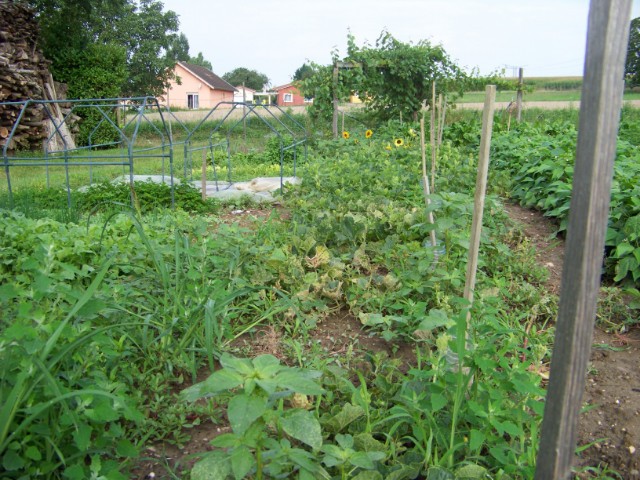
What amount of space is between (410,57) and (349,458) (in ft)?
40.3

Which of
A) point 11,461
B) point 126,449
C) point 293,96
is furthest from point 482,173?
point 293,96

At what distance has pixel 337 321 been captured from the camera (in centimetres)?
304

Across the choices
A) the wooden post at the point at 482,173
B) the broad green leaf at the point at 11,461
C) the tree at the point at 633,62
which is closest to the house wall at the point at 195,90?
the tree at the point at 633,62

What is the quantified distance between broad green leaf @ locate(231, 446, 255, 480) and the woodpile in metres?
12.4

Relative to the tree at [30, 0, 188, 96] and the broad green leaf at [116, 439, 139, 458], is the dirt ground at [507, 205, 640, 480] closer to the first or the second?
the broad green leaf at [116, 439, 139, 458]

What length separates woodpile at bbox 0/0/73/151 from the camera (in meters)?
12.1

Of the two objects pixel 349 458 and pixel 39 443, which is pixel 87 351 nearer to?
pixel 39 443

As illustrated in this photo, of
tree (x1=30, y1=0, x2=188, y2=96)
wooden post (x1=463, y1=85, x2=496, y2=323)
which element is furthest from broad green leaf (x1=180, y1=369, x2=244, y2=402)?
tree (x1=30, y1=0, x2=188, y2=96)

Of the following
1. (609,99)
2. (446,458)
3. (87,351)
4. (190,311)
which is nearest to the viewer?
(609,99)

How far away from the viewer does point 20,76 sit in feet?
40.6

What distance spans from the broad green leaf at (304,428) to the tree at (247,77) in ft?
253

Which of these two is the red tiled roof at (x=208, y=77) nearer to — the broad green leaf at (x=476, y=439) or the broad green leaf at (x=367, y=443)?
the broad green leaf at (x=367, y=443)

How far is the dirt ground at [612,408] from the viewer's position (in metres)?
2.02

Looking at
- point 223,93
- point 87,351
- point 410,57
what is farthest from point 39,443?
point 223,93
